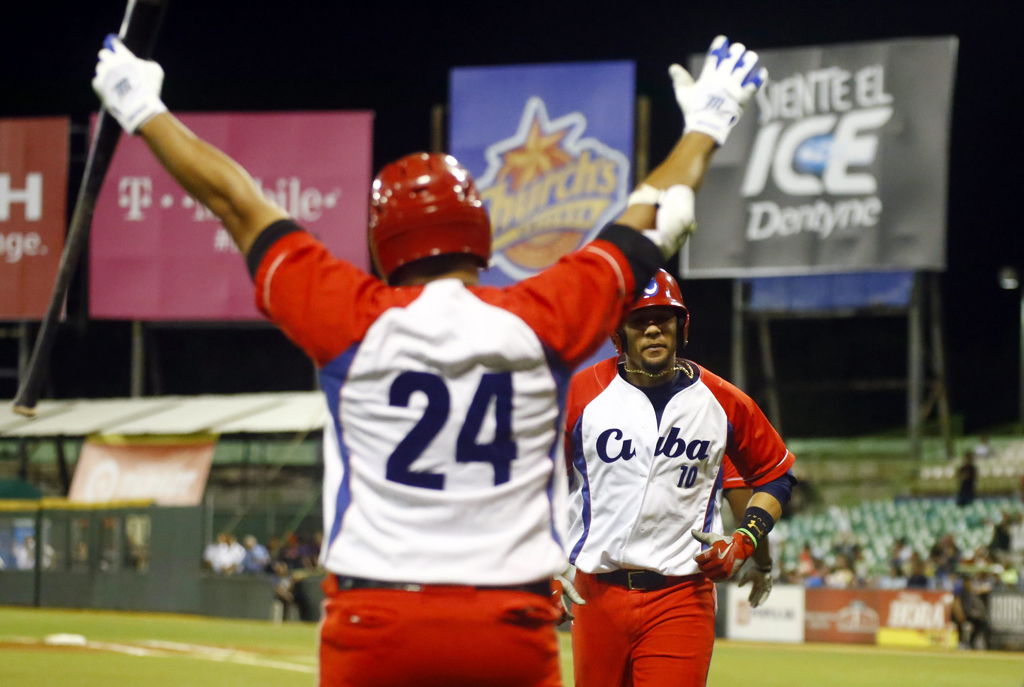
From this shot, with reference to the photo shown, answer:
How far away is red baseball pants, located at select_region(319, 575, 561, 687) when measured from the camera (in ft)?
9.86

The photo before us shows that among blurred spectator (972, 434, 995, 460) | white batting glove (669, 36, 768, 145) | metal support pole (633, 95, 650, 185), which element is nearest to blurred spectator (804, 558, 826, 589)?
metal support pole (633, 95, 650, 185)

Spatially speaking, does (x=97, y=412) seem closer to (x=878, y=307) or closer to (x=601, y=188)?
(x=601, y=188)

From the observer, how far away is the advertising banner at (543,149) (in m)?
28.6

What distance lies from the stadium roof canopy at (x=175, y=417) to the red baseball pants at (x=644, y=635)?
2206 cm

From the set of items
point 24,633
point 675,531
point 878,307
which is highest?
point 878,307

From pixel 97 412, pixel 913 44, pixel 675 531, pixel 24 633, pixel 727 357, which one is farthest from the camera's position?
pixel 727 357

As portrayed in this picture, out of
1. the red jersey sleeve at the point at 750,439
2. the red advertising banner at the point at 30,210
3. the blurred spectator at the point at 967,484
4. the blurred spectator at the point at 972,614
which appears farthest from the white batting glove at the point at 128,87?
the red advertising banner at the point at 30,210

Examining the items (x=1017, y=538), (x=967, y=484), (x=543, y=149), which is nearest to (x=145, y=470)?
(x=543, y=149)

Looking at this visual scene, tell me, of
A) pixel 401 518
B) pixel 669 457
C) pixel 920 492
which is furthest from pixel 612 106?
pixel 401 518

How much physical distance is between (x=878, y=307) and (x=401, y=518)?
29523 mm

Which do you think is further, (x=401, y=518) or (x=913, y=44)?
(x=913, y=44)

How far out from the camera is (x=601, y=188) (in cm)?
2852

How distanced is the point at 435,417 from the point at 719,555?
2748 millimetres

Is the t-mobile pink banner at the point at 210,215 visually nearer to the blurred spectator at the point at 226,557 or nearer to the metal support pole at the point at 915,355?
the blurred spectator at the point at 226,557
